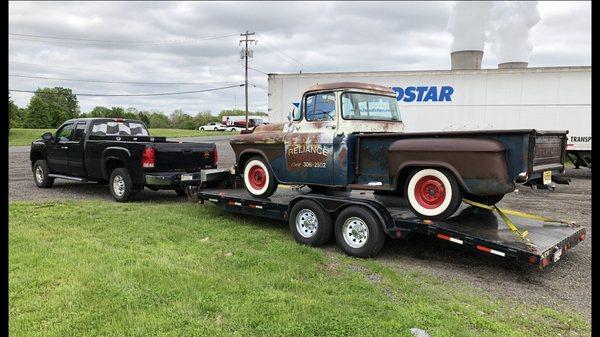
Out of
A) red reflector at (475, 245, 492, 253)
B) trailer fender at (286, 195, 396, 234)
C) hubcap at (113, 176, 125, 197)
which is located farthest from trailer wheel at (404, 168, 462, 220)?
hubcap at (113, 176, 125, 197)

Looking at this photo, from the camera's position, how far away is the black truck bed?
205 inches

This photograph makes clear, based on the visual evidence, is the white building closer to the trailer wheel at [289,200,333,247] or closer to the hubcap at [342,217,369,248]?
the trailer wheel at [289,200,333,247]

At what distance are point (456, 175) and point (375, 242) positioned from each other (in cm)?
134

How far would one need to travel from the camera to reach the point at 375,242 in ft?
19.5

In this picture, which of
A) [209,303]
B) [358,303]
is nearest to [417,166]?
[358,303]

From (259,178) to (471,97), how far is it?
10820 millimetres

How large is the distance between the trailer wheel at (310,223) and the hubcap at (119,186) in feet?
15.1

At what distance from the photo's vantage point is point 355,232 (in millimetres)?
6234

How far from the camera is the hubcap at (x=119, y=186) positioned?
9792mm

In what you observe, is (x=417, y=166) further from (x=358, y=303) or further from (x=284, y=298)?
(x=284, y=298)

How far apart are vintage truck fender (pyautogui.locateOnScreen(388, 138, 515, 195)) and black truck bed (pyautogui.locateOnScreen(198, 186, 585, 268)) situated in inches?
22.5

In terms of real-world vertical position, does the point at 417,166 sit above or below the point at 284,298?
above

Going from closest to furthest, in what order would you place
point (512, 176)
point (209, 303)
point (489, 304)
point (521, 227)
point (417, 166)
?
point (209, 303)
point (489, 304)
point (512, 176)
point (417, 166)
point (521, 227)

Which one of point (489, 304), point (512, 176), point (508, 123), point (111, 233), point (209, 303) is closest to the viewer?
point (209, 303)
